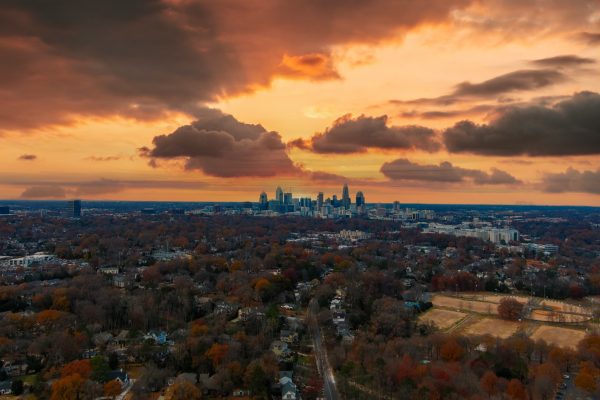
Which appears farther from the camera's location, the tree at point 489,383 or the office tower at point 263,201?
the office tower at point 263,201

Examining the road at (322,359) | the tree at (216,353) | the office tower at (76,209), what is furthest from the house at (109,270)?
the office tower at (76,209)

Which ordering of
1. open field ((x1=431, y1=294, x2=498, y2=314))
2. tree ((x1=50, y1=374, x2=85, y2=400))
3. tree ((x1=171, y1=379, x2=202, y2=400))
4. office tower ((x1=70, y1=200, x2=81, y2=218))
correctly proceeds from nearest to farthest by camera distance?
tree ((x1=50, y1=374, x2=85, y2=400))
tree ((x1=171, y1=379, x2=202, y2=400))
open field ((x1=431, y1=294, x2=498, y2=314))
office tower ((x1=70, y1=200, x2=81, y2=218))

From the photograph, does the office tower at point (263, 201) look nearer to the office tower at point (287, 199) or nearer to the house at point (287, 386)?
the office tower at point (287, 199)

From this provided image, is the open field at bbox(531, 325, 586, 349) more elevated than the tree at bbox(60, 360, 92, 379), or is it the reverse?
the tree at bbox(60, 360, 92, 379)

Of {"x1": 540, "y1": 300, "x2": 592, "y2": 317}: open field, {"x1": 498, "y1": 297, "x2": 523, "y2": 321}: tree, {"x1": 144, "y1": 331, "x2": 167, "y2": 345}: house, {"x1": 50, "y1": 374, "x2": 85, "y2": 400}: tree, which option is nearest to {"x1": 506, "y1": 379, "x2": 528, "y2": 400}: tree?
{"x1": 498, "y1": 297, "x2": 523, "y2": 321}: tree

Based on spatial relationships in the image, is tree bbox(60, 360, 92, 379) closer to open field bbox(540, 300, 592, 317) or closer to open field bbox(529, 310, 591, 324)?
open field bbox(529, 310, 591, 324)

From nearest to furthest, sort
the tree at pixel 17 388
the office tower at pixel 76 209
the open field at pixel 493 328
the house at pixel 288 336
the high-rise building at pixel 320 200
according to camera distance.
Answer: the tree at pixel 17 388 → the house at pixel 288 336 → the open field at pixel 493 328 → the office tower at pixel 76 209 → the high-rise building at pixel 320 200

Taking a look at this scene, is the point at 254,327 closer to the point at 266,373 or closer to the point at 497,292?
the point at 266,373
